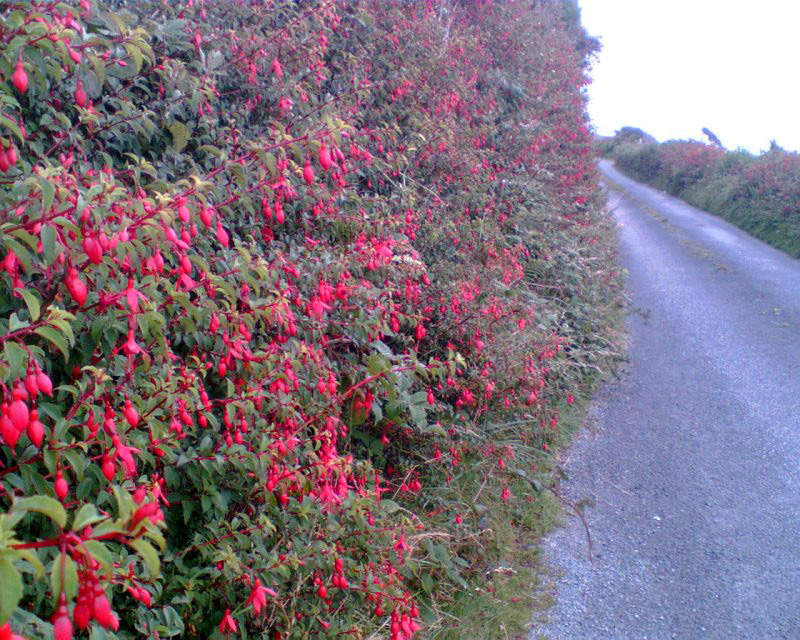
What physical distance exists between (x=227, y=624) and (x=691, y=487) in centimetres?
349

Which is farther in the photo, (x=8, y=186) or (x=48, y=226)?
(x=8, y=186)

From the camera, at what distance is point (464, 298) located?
4.98 meters

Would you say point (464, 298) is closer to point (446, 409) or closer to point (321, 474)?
point (446, 409)

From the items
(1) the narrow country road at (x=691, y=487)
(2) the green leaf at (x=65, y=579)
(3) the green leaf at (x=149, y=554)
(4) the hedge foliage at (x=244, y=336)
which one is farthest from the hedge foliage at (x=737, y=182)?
(2) the green leaf at (x=65, y=579)

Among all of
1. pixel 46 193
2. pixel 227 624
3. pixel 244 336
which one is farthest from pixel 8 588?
pixel 244 336

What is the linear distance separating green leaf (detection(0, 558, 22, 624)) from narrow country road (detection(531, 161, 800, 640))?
108 inches

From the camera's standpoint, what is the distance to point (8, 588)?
1062 mm

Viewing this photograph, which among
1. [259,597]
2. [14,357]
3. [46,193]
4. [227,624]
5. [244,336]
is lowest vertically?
[227,624]

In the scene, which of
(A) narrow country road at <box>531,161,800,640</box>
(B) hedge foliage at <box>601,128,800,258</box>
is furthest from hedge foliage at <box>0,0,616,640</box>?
(B) hedge foliage at <box>601,128,800,258</box>

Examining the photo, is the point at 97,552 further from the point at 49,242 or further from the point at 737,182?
the point at 737,182

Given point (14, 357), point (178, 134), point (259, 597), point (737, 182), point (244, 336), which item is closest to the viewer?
point (14, 357)

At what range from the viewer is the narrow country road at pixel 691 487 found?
3.44 meters

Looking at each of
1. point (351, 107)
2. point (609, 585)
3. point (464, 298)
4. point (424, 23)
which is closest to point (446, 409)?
point (464, 298)

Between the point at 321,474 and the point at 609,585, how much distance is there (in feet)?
6.16
